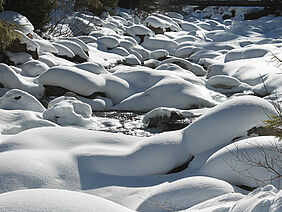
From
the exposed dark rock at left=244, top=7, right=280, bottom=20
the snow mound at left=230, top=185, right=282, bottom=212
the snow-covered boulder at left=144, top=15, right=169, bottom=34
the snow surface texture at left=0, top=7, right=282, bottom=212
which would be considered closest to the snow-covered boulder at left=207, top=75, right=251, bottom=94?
the snow surface texture at left=0, top=7, right=282, bottom=212

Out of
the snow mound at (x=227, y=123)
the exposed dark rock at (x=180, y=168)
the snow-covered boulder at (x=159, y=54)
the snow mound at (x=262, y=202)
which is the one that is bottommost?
the snow-covered boulder at (x=159, y=54)

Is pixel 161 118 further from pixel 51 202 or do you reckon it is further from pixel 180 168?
pixel 51 202

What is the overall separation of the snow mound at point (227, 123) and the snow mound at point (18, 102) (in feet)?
8.91

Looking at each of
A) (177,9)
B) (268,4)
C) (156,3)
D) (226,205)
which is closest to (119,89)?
(226,205)

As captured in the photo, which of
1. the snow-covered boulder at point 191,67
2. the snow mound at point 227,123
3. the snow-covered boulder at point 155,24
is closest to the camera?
the snow mound at point 227,123

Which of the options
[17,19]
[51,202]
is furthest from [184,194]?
[17,19]

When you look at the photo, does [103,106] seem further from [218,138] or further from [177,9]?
[177,9]

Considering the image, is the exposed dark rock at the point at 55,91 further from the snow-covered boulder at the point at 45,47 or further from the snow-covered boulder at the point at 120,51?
the snow-covered boulder at the point at 120,51

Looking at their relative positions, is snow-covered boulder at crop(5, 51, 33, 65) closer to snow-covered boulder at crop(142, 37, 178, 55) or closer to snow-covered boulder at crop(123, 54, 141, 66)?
snow-covered boulder at crop(123, 54, 141, 66)

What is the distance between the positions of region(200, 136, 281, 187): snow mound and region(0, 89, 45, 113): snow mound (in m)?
3.28

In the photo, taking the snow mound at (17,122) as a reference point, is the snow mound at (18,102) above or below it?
below

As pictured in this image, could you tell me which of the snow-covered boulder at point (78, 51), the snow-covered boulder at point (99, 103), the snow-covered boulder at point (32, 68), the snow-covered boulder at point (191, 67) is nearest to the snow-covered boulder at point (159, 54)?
the snow-covered boulder at point (191, 67)

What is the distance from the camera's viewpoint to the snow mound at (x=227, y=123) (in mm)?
3984

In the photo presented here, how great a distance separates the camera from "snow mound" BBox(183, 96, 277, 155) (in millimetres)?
3984
